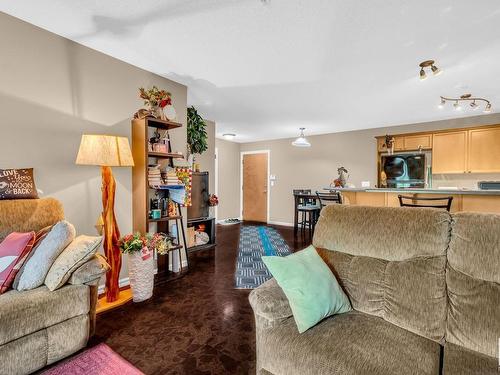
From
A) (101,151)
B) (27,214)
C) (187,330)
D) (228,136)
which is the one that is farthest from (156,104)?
(228,136)

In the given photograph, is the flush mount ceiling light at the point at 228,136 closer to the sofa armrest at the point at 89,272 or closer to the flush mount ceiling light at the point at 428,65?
the flush mount ceiling light at the point at 428,65

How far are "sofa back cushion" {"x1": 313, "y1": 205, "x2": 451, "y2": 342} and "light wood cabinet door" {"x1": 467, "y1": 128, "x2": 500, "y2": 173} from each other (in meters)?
4.09

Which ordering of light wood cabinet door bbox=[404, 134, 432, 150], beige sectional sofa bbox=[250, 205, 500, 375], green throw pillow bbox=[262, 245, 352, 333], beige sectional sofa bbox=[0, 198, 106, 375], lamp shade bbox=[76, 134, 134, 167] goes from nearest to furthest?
beige sectional sofa bbox=[250, 205, 500, 375] → green throw pillow bbox=[262, 245, 352, 333] → beige sectional sofa bbox=[0, 198, 106, 375] → lamp shade bbox=[76, 134, 134, 167] → light wood cabinet door bbox=[404, 134, 432, 150]

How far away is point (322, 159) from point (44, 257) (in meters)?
5.59

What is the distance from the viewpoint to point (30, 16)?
1.97 m

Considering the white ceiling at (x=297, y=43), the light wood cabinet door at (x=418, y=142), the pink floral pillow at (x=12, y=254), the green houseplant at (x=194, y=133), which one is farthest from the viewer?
the light wood cabinet door at (x=418, y=142)

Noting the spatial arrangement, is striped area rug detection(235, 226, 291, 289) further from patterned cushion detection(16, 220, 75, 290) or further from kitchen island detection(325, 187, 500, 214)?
patterned cushion detection(16, 220, 75, 290)

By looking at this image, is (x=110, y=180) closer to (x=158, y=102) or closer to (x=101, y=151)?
(x=101, y=151)

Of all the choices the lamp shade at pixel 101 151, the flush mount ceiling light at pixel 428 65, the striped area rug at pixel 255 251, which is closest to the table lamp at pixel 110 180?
the lamp shade at pixel 101 151

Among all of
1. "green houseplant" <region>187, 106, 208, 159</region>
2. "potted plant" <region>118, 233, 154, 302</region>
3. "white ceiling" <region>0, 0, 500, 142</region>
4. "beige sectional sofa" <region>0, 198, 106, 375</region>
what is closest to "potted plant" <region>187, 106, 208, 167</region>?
"green houseplant" <region>187, 106, 208, 159</region>

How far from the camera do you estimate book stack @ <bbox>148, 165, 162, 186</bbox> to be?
9.20 ft

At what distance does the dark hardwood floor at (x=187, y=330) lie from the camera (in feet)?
5.24

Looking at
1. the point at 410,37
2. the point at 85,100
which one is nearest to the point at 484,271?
the point at 410,37

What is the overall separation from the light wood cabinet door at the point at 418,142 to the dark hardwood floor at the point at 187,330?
4.33 metres
